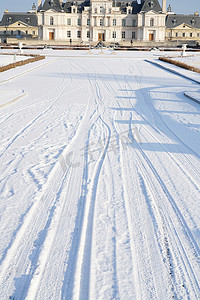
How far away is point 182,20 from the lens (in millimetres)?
80500

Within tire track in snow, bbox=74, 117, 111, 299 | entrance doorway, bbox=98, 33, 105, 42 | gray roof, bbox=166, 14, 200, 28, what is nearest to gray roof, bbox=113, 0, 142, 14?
entrance doorway, bbox=98, 33, 105, 42

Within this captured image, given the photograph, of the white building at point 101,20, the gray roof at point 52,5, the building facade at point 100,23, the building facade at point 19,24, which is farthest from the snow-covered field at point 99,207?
the building facade at point 19,24

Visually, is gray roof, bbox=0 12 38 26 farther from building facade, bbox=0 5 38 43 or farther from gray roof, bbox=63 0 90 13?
gray roof, bbox=63 0 90 13

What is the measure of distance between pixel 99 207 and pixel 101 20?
3056 inches

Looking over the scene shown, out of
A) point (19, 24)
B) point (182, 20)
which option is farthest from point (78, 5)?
point (182, 20)

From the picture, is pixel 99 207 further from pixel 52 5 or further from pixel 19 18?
pixel 19 18

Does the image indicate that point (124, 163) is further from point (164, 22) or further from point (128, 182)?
point (164, 22)

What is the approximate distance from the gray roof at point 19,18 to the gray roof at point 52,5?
693 centimetres

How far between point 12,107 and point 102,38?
72.2 meters

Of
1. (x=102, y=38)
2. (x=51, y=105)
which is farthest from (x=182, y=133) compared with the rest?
(x=102, y=38)

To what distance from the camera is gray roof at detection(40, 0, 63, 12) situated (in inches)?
2945

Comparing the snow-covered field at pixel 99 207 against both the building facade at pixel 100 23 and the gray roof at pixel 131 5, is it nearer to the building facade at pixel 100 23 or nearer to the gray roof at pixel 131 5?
the building facade at pixel 100 23

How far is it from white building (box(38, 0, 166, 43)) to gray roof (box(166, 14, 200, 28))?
4327mm

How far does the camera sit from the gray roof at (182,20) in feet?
262
